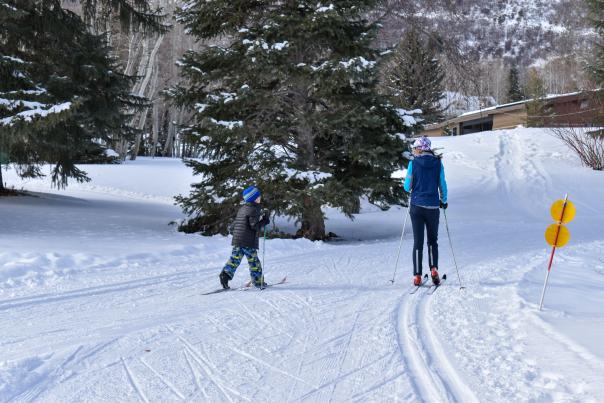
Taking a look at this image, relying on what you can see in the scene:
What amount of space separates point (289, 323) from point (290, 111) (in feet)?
25.8

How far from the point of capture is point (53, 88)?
1157 cm

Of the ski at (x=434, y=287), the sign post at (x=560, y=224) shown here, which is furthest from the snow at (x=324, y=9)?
the sign post at (x=560, y=224)

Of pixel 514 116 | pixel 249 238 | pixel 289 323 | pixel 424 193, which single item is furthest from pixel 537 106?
pixel 289 323

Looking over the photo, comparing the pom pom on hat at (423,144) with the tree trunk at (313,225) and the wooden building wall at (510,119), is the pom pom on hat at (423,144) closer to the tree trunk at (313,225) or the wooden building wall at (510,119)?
the tree trunk at (313,225)

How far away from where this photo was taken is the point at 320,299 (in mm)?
6000

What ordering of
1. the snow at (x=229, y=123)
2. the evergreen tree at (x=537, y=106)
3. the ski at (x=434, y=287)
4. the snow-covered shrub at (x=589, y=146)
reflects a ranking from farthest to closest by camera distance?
the evergreen tree at (x=537, y=106) < the snow-covered shrub at (x=589, y=146) < the snow at (x=229, y=123) < the ski at (x=434, y=287)

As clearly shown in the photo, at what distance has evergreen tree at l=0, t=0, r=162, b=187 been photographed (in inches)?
344

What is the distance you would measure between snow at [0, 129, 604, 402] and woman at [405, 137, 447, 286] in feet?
1.43

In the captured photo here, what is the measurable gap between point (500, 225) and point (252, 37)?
9950 mm

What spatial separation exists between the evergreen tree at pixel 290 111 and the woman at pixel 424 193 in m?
3.36

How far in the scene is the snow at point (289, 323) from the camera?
344cm

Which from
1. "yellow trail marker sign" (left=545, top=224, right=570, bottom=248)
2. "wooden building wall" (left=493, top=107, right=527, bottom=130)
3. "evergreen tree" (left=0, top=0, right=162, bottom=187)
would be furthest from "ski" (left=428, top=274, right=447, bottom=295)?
"wooden building wall" (left=493, top=107, right=527, bottom=130)

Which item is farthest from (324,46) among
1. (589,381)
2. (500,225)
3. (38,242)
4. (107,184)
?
(107,184)

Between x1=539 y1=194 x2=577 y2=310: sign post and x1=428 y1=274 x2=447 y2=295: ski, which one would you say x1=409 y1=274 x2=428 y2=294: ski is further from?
x1=539 y1=194 x2=577 y2=310: sign post
